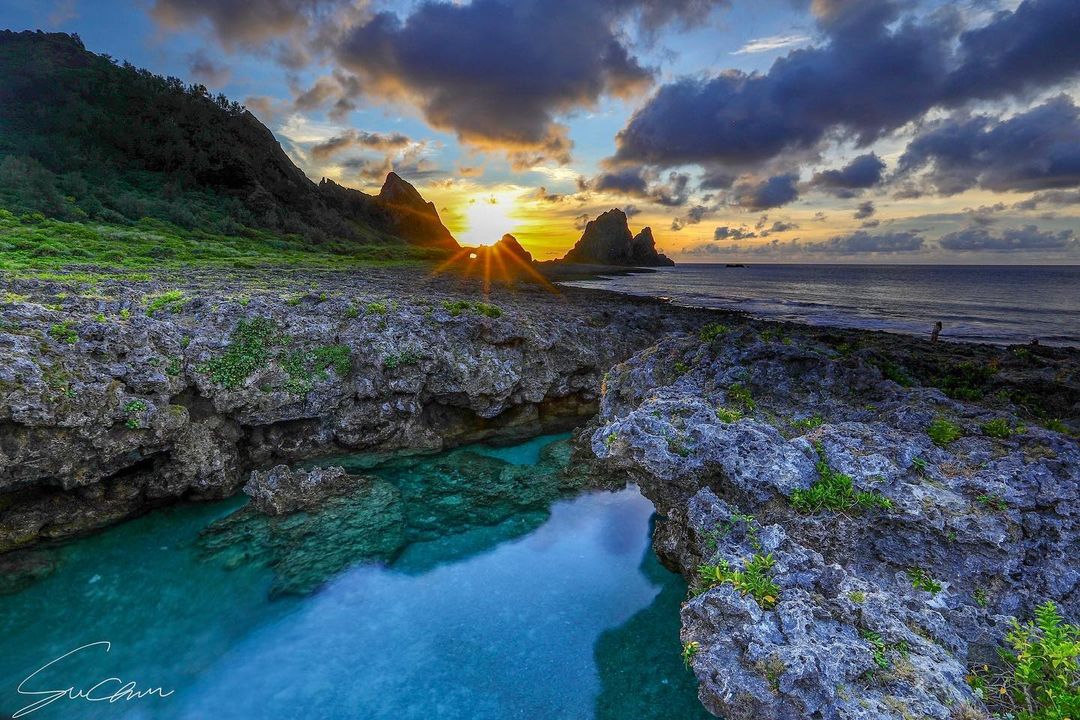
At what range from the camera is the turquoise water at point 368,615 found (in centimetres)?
1008

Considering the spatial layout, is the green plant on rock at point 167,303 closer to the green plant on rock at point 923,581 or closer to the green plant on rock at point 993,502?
the green plant on rock at point 923,581

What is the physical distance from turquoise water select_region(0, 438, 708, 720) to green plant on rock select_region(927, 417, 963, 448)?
24.4 feet

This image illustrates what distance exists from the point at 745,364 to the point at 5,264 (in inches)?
1487

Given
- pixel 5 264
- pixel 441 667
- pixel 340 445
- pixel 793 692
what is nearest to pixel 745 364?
pixel 793 692

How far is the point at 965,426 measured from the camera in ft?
35.0

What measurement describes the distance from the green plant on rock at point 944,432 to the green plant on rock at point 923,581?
3.23 m

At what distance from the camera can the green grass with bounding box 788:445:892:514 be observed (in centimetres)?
930

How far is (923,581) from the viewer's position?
848 centimetres

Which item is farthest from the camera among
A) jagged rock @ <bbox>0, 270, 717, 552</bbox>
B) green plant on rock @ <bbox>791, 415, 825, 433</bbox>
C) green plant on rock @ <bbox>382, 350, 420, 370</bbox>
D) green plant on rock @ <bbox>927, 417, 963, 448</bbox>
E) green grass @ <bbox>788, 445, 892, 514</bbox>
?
green plant on rock @ <bbox>382, 350, 420, 370</bbox>

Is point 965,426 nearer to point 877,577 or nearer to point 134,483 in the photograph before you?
point 877,577

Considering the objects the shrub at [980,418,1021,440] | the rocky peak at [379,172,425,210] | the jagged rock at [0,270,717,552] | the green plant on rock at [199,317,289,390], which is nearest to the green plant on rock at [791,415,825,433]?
the shrub at [980,418,1021,440]

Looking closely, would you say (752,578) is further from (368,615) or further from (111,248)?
(111,248)

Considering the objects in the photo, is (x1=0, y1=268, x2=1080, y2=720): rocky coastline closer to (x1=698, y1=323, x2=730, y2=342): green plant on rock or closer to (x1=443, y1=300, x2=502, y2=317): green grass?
(x1=698, y1=323, x2=730, y2=342): green plant on rock

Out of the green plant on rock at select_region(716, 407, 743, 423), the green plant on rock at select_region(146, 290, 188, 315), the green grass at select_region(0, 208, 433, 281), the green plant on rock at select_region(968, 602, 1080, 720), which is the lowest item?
the green plant on rock at select_region(968, 602, 1080, 720)
